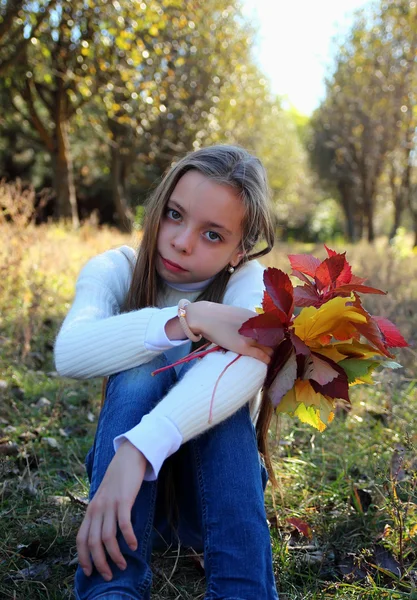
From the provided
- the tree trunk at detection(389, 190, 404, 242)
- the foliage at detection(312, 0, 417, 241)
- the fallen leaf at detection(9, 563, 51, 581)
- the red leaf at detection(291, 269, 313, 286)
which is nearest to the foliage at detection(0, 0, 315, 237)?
the foliage at detection(312, 0, 417, 241)

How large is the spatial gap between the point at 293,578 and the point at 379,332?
82 centimetres

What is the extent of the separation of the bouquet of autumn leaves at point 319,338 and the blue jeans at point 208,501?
0.63ft

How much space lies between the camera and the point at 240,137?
61.4ft

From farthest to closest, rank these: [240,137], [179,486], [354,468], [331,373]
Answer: [240,137] → [354,468] → [179,486] → [331,373]

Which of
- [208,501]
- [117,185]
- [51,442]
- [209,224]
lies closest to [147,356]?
[208,501]

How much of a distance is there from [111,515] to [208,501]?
0.30 metres

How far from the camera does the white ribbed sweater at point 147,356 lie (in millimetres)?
1485

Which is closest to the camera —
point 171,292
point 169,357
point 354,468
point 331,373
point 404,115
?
point 331,373

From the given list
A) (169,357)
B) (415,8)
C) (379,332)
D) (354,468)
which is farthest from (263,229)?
(415,8)

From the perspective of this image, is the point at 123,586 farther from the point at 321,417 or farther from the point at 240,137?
the point at 240,137

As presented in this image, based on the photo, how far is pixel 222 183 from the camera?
2004 millimetres

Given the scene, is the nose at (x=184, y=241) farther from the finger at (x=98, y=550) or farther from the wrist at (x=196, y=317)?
the finger at (x=98, y=550)

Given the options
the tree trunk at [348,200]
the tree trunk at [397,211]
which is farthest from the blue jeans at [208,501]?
the tree trunk at [348,200]

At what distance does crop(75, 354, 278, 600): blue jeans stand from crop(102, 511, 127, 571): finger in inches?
2.1
